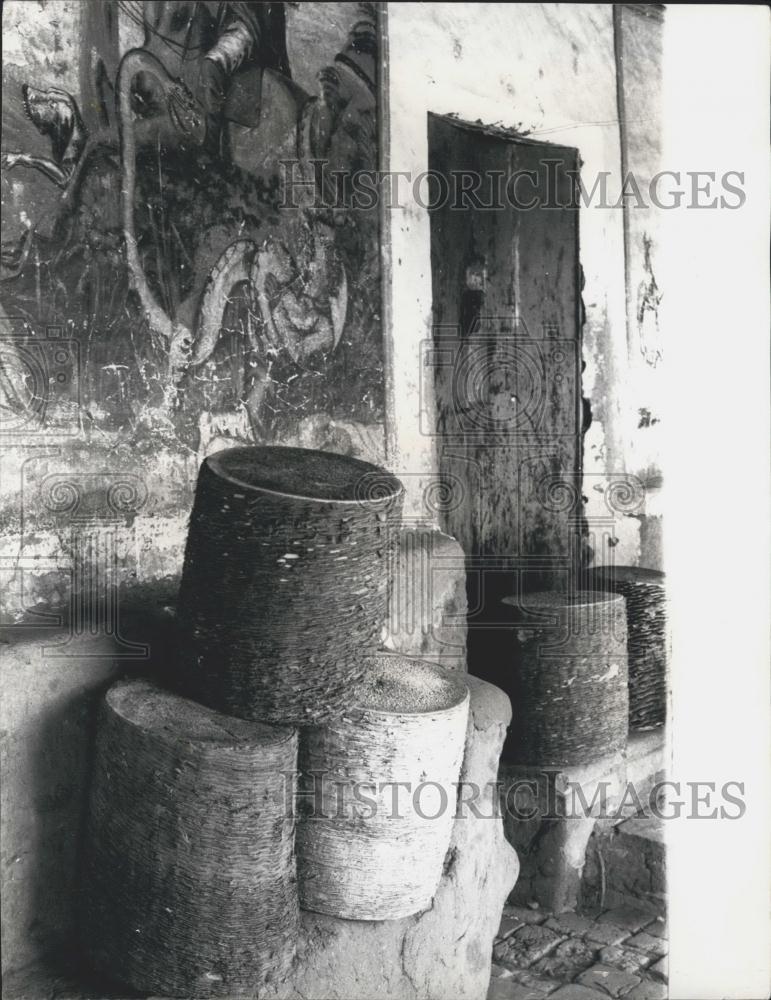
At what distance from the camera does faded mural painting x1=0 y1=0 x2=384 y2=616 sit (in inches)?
116

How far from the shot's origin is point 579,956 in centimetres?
370

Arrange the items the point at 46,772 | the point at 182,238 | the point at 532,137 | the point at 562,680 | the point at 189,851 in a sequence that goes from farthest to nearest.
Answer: the point at 532,137 < the point at 562,680 < the point at 182,238 < the point at 46,772 < the point at 189,851

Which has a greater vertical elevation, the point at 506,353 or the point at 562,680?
the point at 506,353

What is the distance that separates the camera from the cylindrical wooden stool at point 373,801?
9.31 feet

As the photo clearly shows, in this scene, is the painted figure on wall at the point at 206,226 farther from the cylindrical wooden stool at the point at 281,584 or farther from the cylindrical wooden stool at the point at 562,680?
the cylindrical wooden stool at the point at 562,680

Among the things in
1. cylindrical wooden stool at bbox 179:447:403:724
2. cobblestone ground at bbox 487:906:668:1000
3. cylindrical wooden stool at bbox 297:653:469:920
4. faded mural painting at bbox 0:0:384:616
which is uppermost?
faded mural painting at bbox 0:0:384:616

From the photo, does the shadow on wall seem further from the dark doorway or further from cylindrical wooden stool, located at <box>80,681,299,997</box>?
the dark doorway

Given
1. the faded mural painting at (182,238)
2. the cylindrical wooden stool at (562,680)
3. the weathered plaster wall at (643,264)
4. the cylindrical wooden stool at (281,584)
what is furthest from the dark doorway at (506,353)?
the cylindrical wooden stool at (281,584)

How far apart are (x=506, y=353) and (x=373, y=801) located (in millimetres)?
2885

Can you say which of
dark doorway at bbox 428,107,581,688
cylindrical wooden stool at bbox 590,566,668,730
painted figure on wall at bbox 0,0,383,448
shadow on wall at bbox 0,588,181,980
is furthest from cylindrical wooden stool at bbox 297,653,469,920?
dark doorway at bbox 428,107,581,688

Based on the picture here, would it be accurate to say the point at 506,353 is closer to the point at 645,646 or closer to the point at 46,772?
the point at 645,646

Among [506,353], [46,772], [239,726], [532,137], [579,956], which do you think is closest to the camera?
[239,726]

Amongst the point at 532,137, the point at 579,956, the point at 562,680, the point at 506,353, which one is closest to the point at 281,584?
the point at 562,680

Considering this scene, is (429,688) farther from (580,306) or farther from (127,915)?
(580,306)
